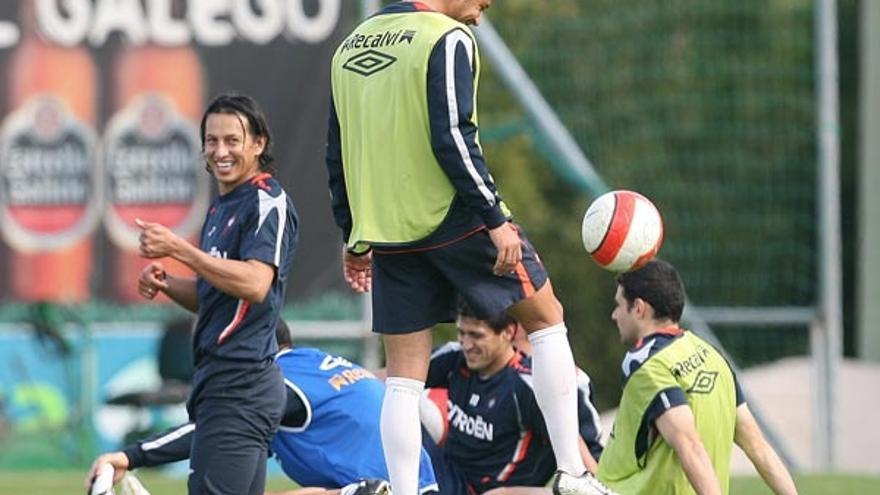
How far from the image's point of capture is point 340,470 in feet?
28.0

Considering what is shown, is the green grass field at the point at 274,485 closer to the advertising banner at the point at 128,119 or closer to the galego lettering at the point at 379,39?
the advertising banner at the point at 128,119

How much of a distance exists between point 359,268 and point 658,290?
1121 millimetres

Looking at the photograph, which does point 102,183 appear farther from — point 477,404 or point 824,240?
point 477,404

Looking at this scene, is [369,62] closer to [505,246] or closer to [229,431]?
[505,246]

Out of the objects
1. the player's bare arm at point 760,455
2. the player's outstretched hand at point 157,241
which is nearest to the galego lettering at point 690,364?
the player's bare arm at point 760,455

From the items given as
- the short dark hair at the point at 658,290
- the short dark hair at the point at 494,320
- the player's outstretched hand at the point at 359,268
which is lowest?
the short dark hair at the point at 494,320

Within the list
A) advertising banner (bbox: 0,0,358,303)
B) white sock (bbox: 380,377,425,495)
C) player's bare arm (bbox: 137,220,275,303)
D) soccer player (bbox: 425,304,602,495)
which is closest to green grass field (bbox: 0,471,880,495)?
soccer player (bbox: 425,304,602,495)

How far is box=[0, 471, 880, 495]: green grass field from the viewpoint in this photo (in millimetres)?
11430

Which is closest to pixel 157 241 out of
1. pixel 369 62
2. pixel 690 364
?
pixel 369 62

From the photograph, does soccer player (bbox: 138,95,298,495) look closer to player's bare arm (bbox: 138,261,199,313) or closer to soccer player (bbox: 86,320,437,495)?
player's bare arm (bbox: 138,261,199,313)

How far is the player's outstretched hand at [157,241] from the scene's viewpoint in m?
6.65

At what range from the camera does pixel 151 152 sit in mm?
16203

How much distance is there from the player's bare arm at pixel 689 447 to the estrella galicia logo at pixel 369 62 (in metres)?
1.55

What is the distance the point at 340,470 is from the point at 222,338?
5.24ft
